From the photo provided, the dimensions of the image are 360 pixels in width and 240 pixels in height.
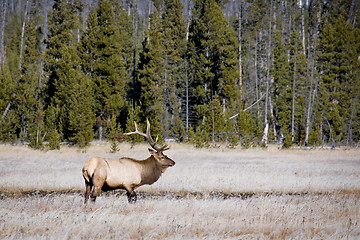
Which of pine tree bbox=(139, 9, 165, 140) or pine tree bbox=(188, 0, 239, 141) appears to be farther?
pine tree bbox=(188, 0, 239, 141)

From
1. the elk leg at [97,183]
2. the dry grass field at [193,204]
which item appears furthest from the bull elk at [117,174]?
the dry grass field at [193,204]

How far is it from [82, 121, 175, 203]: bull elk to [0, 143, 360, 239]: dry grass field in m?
0.38

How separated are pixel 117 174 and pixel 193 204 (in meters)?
1.91

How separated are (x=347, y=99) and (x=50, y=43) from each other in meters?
26.2

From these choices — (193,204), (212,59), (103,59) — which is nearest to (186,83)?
(212,59)

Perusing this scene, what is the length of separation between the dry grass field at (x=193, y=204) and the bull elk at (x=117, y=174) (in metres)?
0.38

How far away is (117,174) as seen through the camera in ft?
30.7

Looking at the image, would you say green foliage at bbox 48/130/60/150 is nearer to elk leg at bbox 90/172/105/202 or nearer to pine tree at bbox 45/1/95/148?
pine tree at bbox 45/1/95/148

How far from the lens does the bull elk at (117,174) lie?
9.07m

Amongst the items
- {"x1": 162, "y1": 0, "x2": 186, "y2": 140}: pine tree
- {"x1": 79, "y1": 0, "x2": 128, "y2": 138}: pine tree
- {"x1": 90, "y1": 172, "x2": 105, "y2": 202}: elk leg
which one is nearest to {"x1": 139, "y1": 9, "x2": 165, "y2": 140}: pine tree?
{"x1": 162, "y1": 0, "x2": 186, "y2": 140}: pine tree

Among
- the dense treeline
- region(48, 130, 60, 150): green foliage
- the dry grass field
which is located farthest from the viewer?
the dense treeline

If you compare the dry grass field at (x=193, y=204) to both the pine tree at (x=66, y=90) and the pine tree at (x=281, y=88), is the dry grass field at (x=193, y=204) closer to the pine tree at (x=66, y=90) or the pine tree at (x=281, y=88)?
the pine tree at (x=66, y=90)

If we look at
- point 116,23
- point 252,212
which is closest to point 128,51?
point 116,23

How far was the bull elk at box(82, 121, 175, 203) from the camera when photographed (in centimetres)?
907
